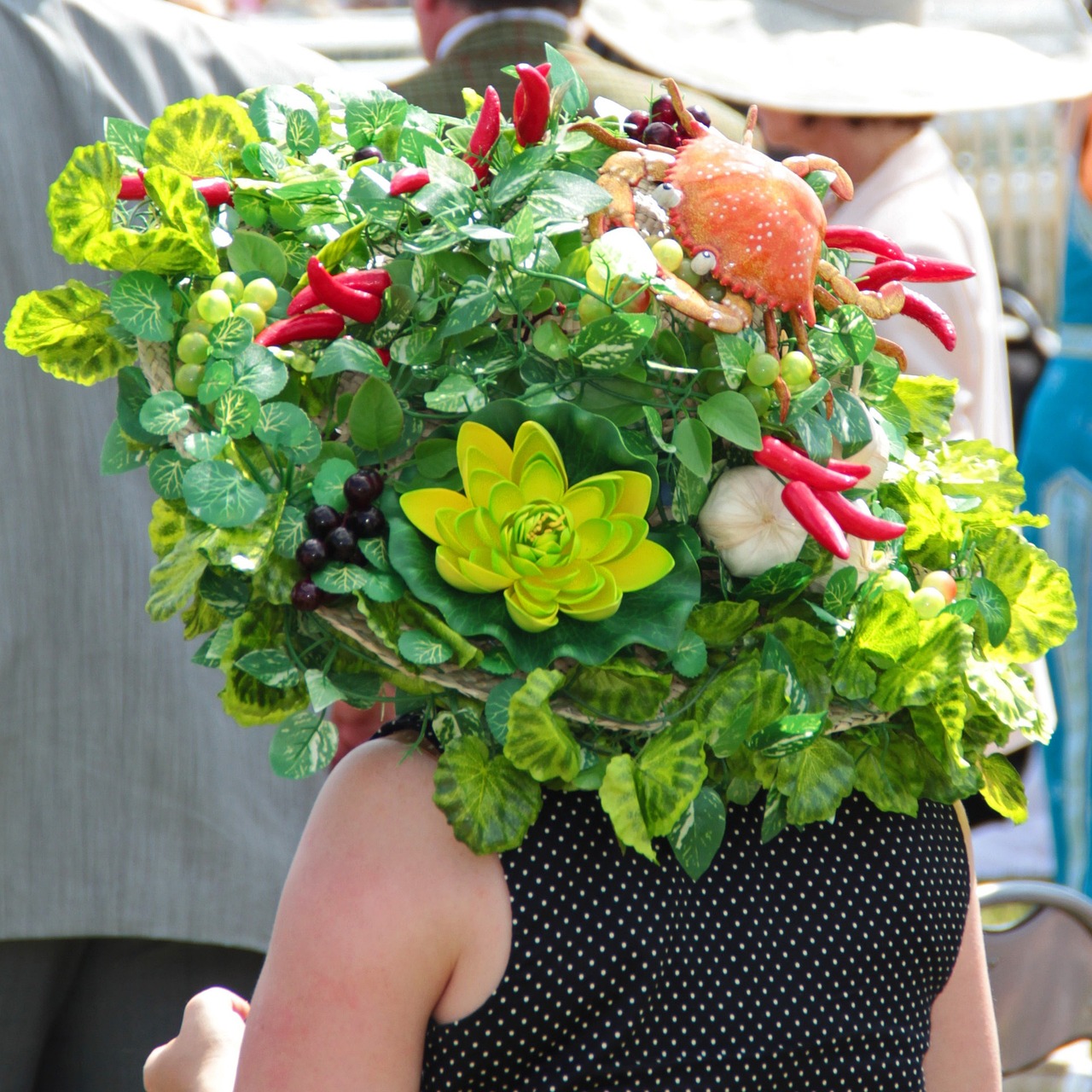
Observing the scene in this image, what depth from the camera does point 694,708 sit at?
2.94 feet

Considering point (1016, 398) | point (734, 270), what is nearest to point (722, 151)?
point (734, 270)

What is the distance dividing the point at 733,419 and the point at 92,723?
90 centimetres

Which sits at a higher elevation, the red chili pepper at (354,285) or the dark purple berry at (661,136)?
the dark purple berry at (661,136)

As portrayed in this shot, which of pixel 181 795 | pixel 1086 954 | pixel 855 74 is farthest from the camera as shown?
pixel 855 74

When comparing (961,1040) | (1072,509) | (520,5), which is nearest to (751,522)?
(961,1040)

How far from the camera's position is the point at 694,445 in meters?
0.86

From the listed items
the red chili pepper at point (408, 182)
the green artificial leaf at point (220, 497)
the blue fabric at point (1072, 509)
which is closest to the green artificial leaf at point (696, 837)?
the green artificial leaf at point (220, 497)

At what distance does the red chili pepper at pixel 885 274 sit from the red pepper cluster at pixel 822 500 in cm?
18

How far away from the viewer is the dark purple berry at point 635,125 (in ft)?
3.10

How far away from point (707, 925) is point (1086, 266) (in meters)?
2.28

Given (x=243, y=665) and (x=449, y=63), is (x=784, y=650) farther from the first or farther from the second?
(x=449, y=63)

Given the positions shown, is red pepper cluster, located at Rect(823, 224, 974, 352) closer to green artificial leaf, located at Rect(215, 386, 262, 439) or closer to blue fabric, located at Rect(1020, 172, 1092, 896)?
green artificial leaf, located at Rect(215, 386, 262, 439)

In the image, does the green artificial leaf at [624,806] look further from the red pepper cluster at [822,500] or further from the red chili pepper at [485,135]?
the red chili pepper at [485,135]

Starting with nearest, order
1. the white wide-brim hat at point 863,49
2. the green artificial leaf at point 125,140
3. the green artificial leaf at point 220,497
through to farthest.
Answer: the green artificial leaf at point 220,497, the green artificial leaf at point 125,140, the white wide-brim hat at point 863,49
